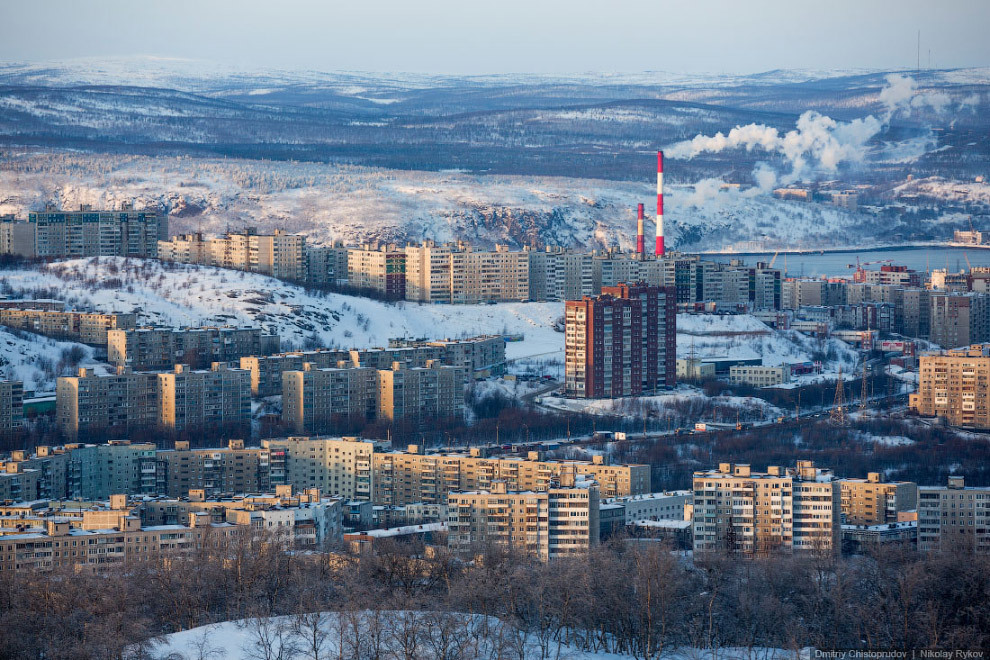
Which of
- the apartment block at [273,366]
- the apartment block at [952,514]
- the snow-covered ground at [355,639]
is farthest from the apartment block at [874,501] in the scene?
the apartment block at [273,366]

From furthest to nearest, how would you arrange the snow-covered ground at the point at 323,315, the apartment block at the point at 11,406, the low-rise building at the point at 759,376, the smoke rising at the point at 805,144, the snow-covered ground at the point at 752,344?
the smoke rising at the point at 805,144 < the snow-covered ground at the point at 752,344 < the snow-covered ground at the point at 323,315 < the low-rise building at the point at 759,376 < the apartment block at the point at 11,406

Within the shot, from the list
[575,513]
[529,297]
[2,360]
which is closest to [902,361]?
[529,297]

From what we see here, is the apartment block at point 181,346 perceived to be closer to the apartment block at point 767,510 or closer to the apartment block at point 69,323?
the apartment block at point 69,323

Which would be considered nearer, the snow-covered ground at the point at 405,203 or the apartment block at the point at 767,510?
the apartment block at the point at 767,510

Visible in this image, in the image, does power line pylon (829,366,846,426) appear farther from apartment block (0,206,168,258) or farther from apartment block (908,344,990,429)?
apartment block (0,206,168,258)

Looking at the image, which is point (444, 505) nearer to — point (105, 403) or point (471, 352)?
point (105, 403)

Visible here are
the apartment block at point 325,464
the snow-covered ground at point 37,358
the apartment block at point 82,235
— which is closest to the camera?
the apartment block at point 325,464

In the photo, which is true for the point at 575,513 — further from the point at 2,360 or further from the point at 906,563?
the point at 2,360

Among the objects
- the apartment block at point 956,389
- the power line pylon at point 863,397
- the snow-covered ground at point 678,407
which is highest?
the apartment block at point 956,389
